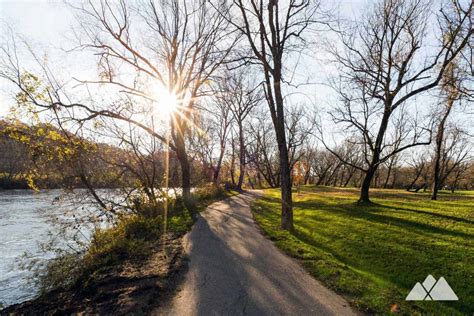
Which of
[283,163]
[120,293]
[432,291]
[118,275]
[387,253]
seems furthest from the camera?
[283,163]

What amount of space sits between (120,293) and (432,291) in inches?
247

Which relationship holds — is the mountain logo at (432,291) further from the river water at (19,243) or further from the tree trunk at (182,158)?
the tree trunk at (182,158)

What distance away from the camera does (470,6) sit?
12102mm

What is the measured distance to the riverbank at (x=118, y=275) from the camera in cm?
474

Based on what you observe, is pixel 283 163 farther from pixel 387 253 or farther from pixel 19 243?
pixel 19 243

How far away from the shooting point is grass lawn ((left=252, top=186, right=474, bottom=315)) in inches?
193

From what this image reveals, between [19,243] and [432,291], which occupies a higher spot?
[432,291]

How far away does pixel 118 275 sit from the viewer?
19.6ft

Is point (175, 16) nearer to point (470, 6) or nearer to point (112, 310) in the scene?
point (470, 6)

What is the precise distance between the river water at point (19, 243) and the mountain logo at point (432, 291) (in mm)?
8874

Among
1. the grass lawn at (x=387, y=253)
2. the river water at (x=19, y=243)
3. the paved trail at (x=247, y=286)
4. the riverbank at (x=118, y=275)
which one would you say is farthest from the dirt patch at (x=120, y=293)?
the grass lawn at (x=387, y=253)

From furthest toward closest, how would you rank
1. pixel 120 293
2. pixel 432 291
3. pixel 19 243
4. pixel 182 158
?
1. pixel 182 158
2. pixel 19 243
3. pixel 432 291
4. pixel 120 293

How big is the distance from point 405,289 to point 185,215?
1032cm

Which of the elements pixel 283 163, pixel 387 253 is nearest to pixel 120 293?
pixel 387 253
